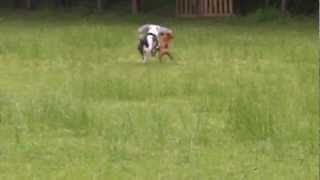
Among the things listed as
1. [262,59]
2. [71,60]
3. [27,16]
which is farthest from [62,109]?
[27,16]

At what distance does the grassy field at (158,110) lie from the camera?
24.7 feet

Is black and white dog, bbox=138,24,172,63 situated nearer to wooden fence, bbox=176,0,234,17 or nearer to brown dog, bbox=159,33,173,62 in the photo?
brown dog, bbox=159,33,173,62

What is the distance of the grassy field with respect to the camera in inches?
296

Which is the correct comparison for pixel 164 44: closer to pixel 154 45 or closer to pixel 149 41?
pixel 154 45

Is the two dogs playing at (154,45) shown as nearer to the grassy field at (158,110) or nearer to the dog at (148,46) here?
the dog at (148,46)

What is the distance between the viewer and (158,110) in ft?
33.7

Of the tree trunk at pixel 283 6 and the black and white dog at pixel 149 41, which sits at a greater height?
the black and white dog at pixel 149 41

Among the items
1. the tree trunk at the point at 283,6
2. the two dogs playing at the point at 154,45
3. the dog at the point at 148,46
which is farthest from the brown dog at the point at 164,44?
the tree trunk at the point at 283,6

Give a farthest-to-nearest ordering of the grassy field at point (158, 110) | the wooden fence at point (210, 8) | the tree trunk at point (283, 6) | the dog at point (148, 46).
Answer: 1. the wooden fence at point (210, 8)
2. the tree trunk at point (283, 6)
3. the dog at point (148, 46)
4. the grassy field at point (158, 110)

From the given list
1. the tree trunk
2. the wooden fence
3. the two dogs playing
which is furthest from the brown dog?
the wooden fence

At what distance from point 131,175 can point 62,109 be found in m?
2.88

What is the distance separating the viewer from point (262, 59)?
15953mm

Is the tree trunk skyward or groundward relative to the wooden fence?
skyward

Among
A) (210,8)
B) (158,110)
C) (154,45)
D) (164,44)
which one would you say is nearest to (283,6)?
(210,8)
